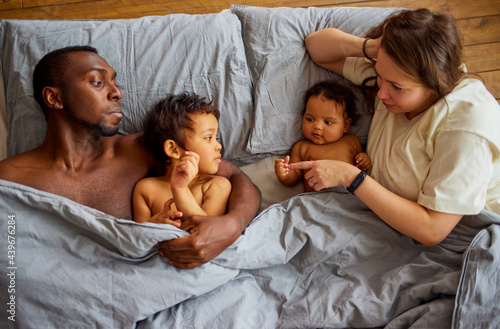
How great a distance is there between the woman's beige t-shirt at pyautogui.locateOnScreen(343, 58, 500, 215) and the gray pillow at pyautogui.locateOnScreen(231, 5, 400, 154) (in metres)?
0.30

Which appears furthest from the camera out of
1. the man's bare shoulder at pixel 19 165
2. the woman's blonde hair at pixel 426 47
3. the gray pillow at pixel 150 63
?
the gray pillow at pixel 150 63

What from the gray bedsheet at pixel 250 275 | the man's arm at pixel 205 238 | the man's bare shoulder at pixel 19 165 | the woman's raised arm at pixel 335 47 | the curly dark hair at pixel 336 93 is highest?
the woman's raised arm at pixel 335 47

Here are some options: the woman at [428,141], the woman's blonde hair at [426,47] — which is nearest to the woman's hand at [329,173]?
the woman at [428,141]

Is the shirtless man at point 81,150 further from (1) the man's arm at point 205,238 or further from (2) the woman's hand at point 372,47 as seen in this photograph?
(2) the woman's hand at point 372,47

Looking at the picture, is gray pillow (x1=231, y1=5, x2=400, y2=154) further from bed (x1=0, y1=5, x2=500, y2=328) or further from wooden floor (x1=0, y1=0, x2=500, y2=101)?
wooden floor (x1=0, y1=0, x2=500, y2=101)

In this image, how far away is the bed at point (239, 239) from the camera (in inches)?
48.1

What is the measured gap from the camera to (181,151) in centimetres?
144

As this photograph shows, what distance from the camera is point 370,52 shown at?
1.50 meters

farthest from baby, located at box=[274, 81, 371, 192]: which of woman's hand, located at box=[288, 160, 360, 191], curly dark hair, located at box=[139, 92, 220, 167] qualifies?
curly dark hair, located at box=[139, 92, 220, 167]

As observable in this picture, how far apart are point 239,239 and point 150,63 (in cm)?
88

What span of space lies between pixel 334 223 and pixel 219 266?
47 cm

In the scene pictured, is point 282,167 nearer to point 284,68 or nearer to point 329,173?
point 329,173

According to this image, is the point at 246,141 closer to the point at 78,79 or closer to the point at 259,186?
the point at 259,186

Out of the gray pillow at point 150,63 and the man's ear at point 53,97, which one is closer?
the man's ear at point 53,97
